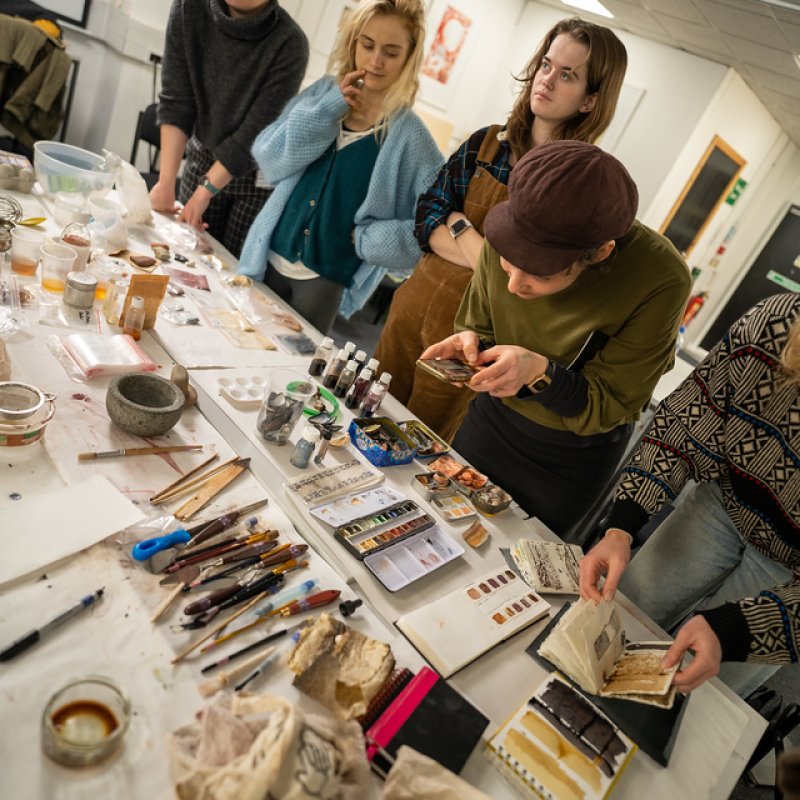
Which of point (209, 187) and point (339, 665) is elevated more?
A: point (209, 187)

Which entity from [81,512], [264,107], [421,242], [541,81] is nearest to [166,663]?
[81,512]

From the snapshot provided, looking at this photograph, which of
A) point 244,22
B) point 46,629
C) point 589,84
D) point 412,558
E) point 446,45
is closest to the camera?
point 46,629

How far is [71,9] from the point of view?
13.6ft

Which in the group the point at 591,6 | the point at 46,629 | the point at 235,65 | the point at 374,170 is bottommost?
the point at 46,629

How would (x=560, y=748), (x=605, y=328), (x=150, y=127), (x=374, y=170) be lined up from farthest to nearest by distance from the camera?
(x=150, y=127) < (x=374, y=170) < (x=605, y=328) < (x=560, y=748)

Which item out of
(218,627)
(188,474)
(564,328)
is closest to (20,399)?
(188,474)

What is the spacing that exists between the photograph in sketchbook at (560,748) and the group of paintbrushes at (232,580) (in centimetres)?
36

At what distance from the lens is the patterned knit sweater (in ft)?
3.50

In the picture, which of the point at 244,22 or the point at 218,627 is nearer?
the point at 218,627

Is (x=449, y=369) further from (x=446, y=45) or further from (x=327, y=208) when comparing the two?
(x=446, y=45)

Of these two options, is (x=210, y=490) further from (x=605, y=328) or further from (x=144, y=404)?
(x=605, y=328)

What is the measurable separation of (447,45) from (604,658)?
569 cm

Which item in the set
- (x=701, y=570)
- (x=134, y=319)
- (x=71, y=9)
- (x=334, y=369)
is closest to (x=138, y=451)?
(x=134, y=319)

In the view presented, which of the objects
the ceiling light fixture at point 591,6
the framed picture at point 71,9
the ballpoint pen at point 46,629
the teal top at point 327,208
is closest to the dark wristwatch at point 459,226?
the teal top at point 327,208
